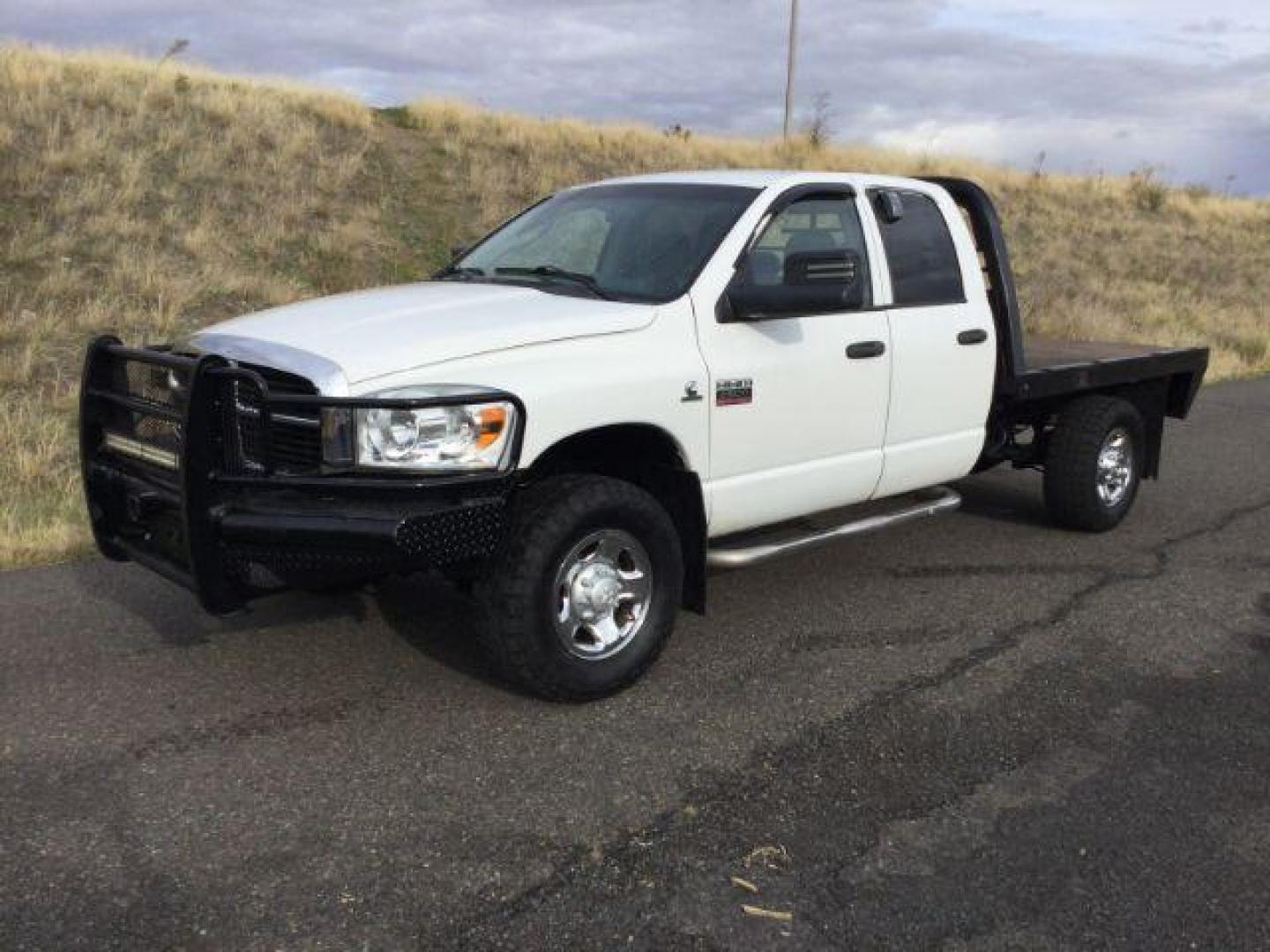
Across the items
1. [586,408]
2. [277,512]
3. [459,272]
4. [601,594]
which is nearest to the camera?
[277,512]

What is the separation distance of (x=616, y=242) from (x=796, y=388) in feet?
3.28

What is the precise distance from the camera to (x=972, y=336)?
576 cm

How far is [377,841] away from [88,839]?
0.81m

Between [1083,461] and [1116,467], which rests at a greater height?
[1083,461]

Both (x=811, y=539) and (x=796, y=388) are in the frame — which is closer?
(x=796, y=388)

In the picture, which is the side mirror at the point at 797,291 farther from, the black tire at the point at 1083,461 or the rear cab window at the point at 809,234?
the black tire at the point at 1083,461

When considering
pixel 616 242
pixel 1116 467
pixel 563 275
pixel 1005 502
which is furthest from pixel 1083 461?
pixel 563 275

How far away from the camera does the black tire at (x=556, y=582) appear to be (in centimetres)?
399

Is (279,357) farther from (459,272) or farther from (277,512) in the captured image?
(459,272)

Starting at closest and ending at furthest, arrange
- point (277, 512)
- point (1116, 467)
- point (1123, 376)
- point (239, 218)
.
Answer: point (277, 512) → point (1123, 376) → point (1116, 467) → point (239, 218)

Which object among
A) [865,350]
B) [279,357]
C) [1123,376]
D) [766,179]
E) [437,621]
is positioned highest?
[766,179]

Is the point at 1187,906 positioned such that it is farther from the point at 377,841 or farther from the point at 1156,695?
the point at 377,841

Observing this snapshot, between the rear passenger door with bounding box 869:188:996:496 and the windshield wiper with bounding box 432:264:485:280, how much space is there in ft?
5.91

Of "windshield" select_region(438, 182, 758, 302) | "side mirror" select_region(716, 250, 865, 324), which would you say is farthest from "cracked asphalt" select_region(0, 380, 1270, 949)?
"windshield" select_region(438, 182, 758, 302)
